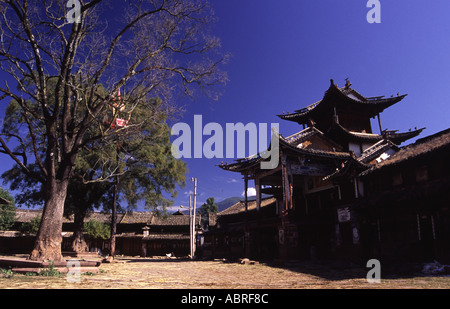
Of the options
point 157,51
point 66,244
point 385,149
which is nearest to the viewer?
point 157,51

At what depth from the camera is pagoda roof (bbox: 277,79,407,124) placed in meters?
23.6

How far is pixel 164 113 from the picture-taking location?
12.5 m

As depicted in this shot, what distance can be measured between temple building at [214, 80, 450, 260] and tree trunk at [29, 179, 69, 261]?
12273 mm

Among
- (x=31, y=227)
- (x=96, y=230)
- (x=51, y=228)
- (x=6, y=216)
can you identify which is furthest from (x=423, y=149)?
(x=6, y=216)

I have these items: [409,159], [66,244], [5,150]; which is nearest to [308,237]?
[409,159]

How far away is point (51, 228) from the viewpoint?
31.6ft

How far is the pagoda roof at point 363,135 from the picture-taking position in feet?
74.0

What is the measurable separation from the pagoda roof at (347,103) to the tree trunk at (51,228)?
20.2m

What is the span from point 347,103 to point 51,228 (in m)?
22.3

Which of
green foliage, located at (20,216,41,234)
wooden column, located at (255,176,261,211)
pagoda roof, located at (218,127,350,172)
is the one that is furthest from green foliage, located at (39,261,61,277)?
green foliage, located at (20,216,41,234)

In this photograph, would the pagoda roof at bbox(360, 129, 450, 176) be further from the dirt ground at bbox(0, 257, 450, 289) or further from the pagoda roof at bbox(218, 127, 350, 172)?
the dirt ground at bbox(0, 257, 450, 289)

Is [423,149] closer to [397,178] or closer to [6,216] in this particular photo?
[397,178]
